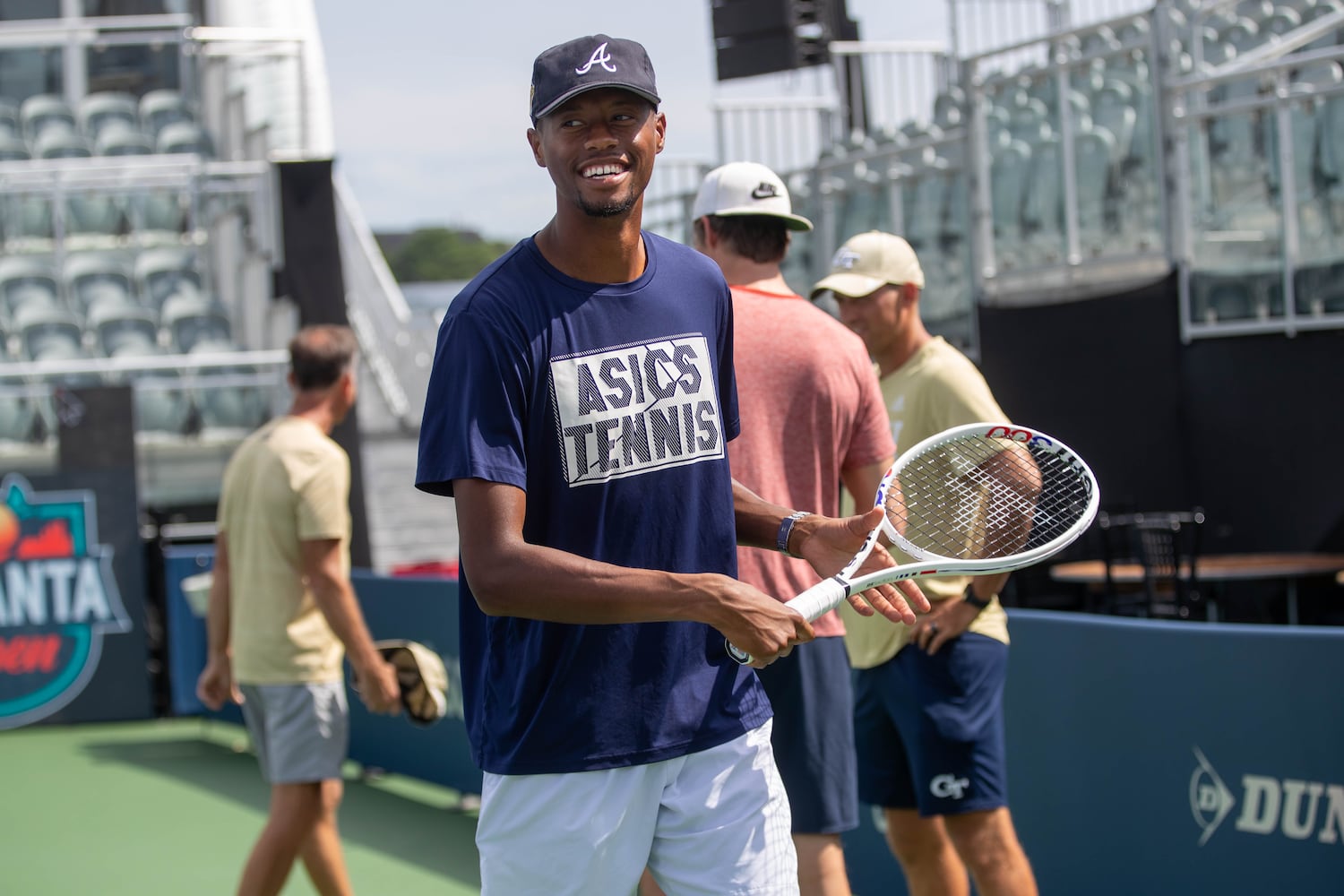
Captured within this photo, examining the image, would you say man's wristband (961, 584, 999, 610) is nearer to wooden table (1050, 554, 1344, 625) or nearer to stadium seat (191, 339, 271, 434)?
wooden table (1050, 554, 1344, 625)

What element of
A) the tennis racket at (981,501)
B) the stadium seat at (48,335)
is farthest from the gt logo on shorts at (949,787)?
the stadium seat at (48,335)

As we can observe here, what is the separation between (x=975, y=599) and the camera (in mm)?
3988

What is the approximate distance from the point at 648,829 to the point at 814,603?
1.50ft

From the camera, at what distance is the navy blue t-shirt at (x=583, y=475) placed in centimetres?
239

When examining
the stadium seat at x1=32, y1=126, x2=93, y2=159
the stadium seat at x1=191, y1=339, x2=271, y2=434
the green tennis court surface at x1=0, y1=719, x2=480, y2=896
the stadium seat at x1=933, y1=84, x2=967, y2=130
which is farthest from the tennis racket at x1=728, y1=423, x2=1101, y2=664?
the stadium seat at x1=32, y1=126, x2=93, y2=159

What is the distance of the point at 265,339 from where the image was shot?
14172 millimetres

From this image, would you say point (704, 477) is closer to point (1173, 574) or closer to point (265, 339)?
point (1173, 574)

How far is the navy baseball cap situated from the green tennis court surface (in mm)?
4212

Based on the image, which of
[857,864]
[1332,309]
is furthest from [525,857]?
[1332,309]

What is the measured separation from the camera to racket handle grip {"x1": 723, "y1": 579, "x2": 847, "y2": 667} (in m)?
2.38

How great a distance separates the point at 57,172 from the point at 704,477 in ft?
Result: 44.5

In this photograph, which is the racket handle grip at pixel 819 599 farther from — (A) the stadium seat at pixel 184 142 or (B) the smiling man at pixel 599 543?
(A) the stadium seat at pixel 184 142

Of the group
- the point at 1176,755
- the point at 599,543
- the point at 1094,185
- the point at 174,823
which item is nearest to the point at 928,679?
the point at 1176,755

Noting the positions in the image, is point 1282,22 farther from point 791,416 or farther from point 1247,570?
point 791,416
